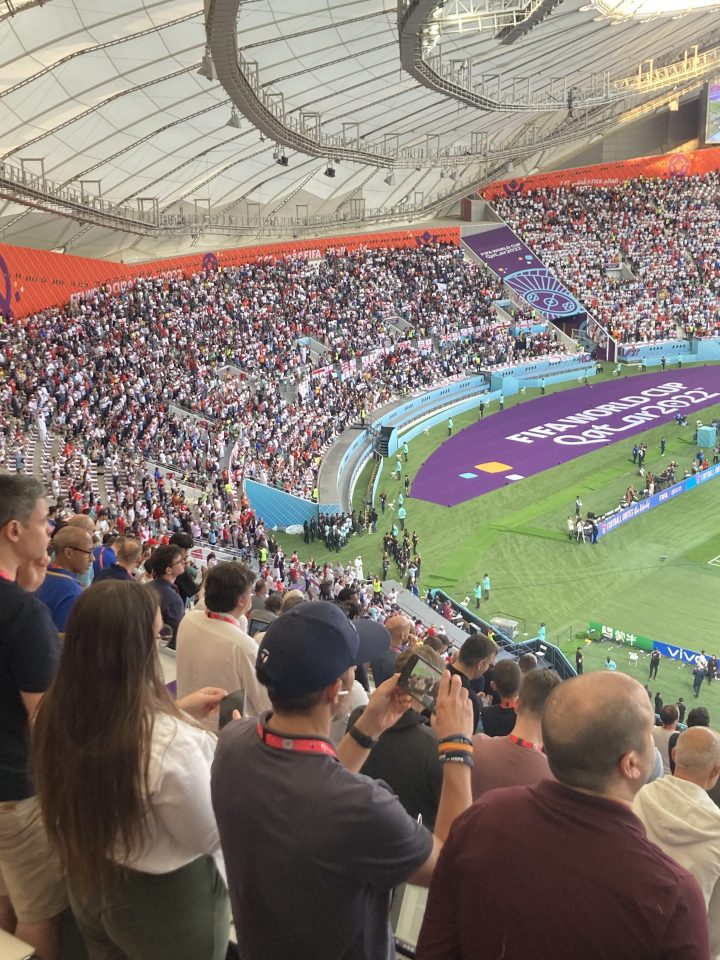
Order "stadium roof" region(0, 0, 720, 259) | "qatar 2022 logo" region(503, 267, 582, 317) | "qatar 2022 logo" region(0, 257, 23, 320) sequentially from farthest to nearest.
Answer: "qatar 2022 logo" region(503, 267, 582, 317), "qatar 2022 logo" region(0, 257, 23, 320), "stadium roof" region(0, 0, 720, 259)

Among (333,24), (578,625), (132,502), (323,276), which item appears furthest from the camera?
(323,276)

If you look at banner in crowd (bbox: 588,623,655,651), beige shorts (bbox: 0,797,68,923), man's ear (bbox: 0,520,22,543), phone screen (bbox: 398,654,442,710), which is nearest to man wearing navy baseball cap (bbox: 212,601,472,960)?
phone screen (bbox: 398,654,442,710)

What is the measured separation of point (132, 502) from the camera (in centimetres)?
2178

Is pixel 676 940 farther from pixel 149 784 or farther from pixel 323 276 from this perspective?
pixel 323 276

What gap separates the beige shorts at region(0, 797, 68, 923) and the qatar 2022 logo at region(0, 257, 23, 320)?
2923cm

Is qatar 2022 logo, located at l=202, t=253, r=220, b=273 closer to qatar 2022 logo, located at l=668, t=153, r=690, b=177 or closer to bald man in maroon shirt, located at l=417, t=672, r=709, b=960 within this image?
qatar 2022 logo, located at l=668, t=153, r=690, b=177

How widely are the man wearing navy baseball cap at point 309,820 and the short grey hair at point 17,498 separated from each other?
146cm

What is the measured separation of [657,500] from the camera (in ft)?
106

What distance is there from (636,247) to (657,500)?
35506mm

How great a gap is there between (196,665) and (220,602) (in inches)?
13.3

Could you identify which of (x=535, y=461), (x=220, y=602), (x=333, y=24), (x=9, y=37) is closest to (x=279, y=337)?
(x=535, y=461)

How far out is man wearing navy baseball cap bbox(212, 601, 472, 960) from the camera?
2639 mm

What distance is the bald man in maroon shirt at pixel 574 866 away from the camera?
2.34m

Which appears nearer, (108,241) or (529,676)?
(529,676)
